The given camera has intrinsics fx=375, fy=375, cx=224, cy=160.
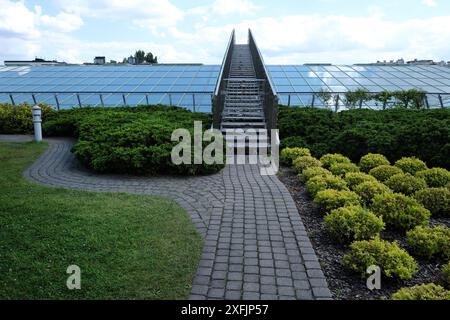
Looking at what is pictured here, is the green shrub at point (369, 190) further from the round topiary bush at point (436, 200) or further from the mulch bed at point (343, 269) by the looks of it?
the mulch bed at point (343, 269)

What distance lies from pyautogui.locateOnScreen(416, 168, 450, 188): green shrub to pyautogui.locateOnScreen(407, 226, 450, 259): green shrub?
7.77 ft

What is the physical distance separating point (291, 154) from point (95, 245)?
5.45 metres

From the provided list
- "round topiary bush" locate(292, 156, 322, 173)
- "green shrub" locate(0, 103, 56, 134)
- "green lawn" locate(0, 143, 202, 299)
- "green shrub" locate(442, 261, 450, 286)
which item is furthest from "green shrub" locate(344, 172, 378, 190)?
"green shrub" locate(0, 103, 56, 134)

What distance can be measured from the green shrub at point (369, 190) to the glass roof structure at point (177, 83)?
12.4 meters

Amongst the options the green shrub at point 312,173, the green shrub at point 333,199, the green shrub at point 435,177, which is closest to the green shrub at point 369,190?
the green shrub at point 333,199

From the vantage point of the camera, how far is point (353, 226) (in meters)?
4.74

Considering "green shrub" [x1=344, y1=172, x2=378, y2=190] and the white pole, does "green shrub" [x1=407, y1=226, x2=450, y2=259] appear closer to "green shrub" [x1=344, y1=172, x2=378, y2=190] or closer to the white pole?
"green shrub" [x1=344, y1=172, x2=378, y2=190]

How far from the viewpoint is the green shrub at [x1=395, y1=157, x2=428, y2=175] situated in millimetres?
7523
